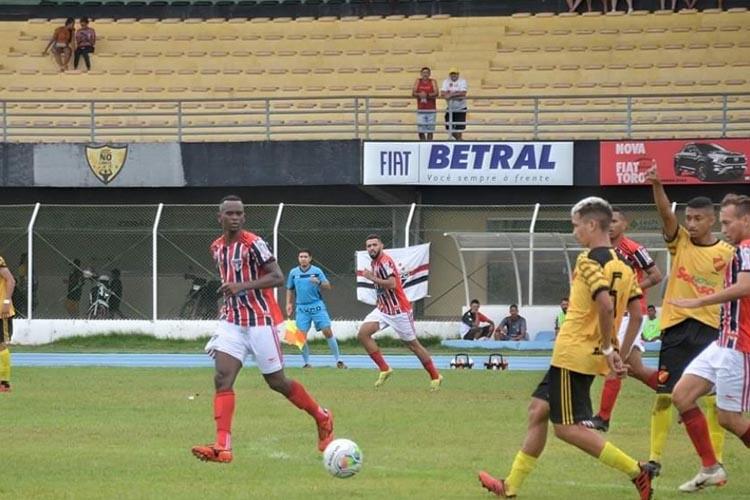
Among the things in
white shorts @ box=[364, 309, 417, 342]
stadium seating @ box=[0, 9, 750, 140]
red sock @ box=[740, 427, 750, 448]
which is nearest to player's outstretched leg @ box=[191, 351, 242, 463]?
red sock @ box=[740, 427, 750, 448]

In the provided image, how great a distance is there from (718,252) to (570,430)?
2423 mm

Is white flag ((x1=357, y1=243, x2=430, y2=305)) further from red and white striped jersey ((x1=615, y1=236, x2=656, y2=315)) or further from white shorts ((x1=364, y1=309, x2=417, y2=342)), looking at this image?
red and white striped jersey ((x1=615, y1=236, x2=656, y2=315))

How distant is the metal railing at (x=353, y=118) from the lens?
1253 inches

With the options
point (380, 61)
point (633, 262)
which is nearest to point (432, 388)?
point (633, 262)

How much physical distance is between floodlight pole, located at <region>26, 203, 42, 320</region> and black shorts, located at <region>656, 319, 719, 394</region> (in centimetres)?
2020

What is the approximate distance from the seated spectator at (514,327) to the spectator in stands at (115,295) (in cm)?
769

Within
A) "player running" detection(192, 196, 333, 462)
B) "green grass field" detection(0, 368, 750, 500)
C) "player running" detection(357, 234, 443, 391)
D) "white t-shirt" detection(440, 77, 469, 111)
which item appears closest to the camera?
"green grass field" detection(0, 368, 750, 500)

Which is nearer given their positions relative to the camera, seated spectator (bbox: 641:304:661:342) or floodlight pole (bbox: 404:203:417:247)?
seated spectator (bbox: 641:304:661:342)

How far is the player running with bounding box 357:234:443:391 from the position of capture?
64.0ft

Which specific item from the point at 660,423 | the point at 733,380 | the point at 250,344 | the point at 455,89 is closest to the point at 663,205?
the point at 733,380

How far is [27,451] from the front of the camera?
1230 centimetres

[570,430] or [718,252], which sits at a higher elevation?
[718,252]

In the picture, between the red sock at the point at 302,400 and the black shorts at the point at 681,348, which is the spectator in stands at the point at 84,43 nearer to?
the red sock at the point at 302,400

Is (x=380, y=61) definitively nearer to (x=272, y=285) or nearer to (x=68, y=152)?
(x=68, y=152)
